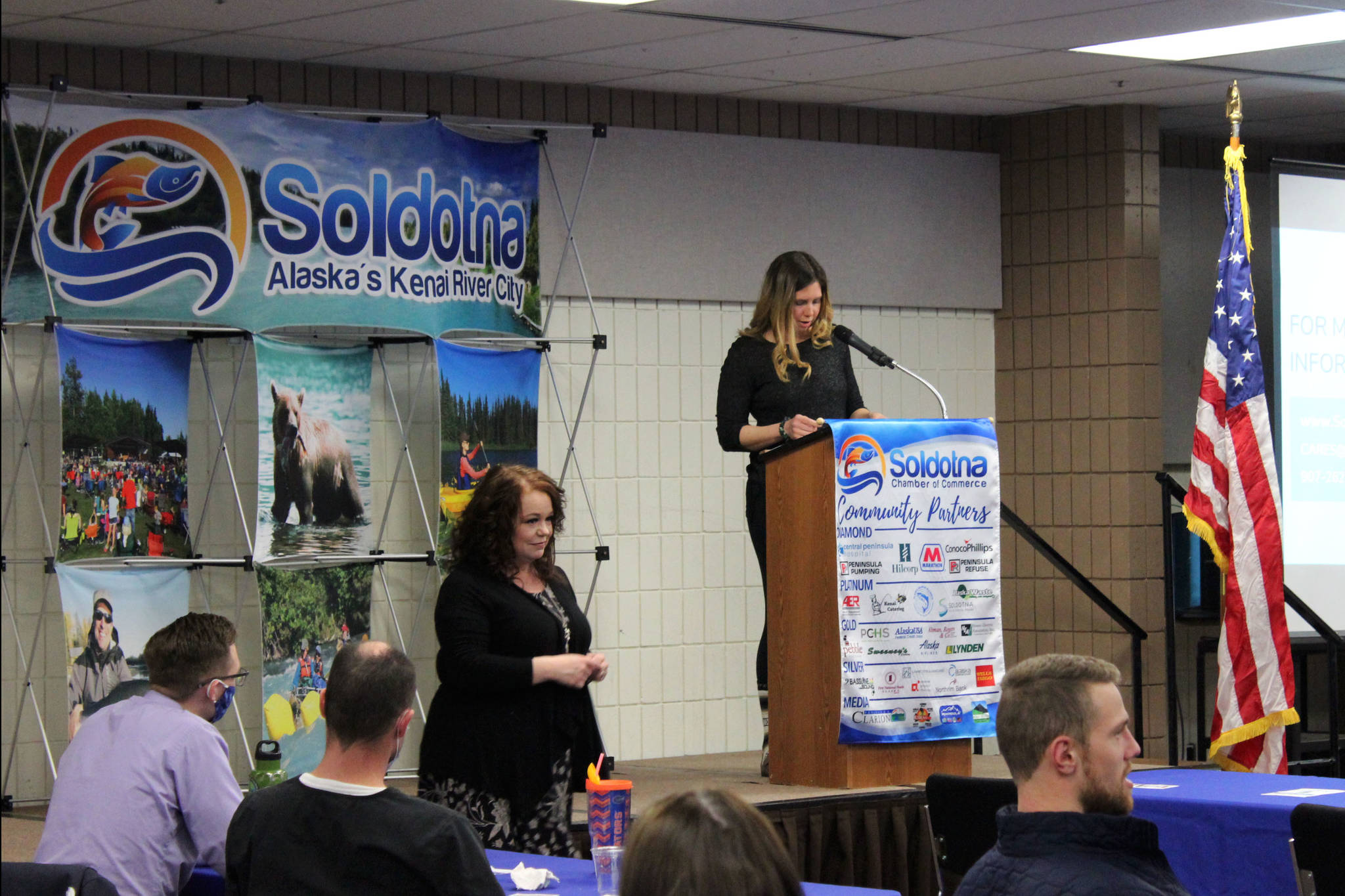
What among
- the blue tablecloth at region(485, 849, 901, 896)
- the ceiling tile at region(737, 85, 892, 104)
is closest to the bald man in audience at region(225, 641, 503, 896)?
the blue tablecloth at region(485, 849, 901, 896)

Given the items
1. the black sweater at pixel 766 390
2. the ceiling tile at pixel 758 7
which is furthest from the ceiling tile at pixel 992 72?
the black sweater at pixel 766 390

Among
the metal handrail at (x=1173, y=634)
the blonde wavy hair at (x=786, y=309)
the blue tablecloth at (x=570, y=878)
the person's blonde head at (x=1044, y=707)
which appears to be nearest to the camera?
the person's blonde head at (x=1044, y=707)

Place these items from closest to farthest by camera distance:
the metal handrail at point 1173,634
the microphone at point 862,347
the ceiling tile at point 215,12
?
the microphone at point 862,347 < the ceiling tile at point 215,12 < the metal handrail at point 1173,634

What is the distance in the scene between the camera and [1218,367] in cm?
625

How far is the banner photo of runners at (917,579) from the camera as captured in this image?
4.65 m

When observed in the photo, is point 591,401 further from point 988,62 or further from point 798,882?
point 798,882

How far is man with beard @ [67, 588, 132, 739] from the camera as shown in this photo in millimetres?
5289

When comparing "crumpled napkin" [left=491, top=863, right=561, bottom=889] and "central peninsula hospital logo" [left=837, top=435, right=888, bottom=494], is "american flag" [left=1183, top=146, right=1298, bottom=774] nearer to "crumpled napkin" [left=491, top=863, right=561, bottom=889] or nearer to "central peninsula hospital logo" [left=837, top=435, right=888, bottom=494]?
"central peninsula hospital logo" [left=837, top=435, right=888, bottom=494]

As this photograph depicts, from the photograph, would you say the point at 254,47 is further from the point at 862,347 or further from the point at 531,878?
the point at 531,878

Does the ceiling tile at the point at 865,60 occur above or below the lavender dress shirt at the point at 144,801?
above

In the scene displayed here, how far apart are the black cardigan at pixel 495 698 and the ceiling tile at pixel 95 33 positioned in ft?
8.68

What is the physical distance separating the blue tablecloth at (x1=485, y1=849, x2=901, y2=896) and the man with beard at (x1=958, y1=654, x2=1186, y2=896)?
0.32m

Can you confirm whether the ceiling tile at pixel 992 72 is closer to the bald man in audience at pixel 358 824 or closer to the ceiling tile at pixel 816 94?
the ceiling tile at pixel 816 94

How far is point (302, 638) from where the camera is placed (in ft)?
19.1
